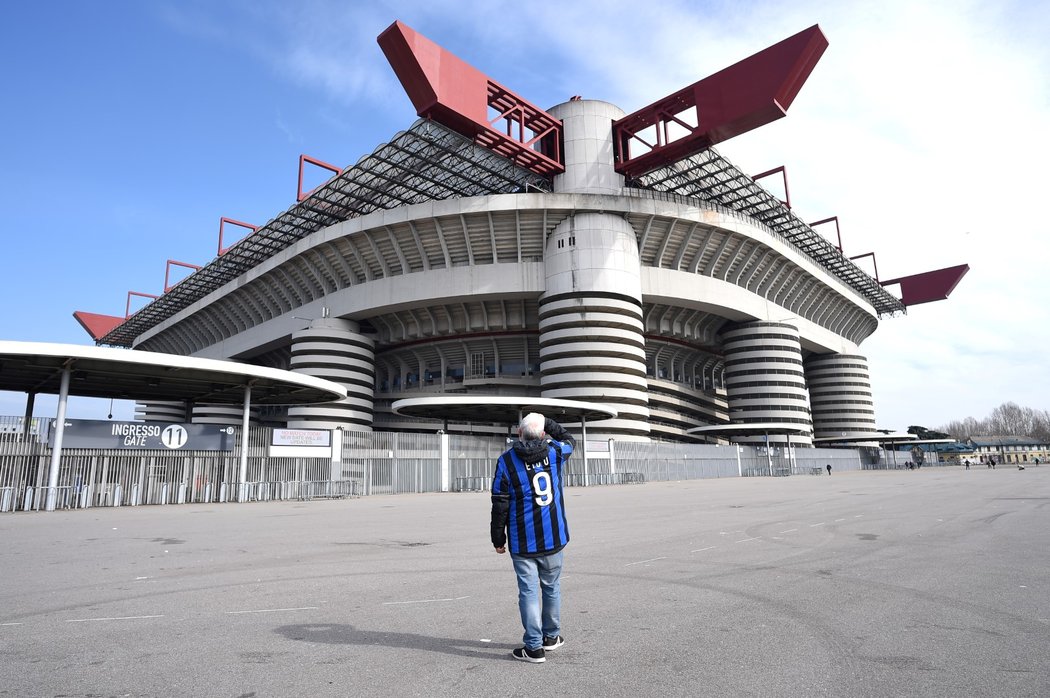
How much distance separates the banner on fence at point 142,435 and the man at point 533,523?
2012 centimetres

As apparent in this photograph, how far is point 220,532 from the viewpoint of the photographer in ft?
39.7

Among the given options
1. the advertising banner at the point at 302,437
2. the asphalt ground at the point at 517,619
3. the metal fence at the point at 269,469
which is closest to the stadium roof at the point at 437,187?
the metal fence at the point at 269,469

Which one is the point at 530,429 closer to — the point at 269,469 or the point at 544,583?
the point at 544,583

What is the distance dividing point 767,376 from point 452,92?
37.8 m

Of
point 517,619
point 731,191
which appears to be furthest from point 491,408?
point 731,191

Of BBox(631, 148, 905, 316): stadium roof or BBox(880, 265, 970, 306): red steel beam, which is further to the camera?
BBox(880, 265, 970, 306): red steel beam

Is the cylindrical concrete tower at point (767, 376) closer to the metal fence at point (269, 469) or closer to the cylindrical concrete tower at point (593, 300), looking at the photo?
the cylindrical concrete tower at point (593, 300)

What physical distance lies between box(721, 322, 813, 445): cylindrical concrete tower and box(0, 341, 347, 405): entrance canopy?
40.5m

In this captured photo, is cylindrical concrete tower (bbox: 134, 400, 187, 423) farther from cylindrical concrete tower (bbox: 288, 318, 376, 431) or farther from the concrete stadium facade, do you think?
cylindrical concrete tower (bbox: 288, 318, 376, 431)

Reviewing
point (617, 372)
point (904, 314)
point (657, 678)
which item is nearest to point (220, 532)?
point (657, 678)

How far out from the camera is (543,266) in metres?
46.6

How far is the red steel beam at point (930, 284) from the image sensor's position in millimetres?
73750

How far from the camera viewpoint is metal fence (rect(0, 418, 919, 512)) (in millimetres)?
18922

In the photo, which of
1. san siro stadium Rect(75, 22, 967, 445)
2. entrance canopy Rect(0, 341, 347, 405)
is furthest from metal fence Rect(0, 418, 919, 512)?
san siro stadium Rect(75, 22, 967, 445)
